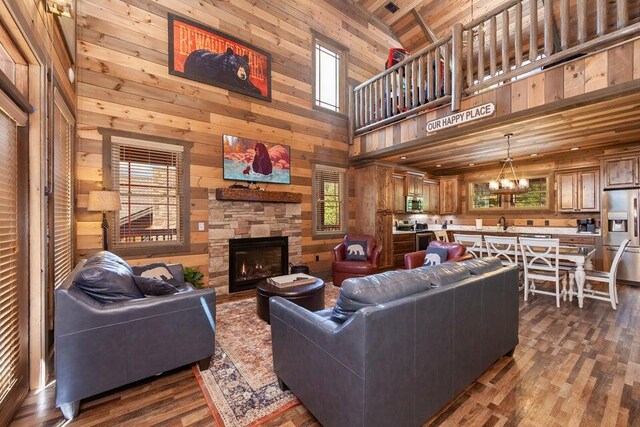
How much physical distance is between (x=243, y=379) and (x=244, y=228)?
2754 mm

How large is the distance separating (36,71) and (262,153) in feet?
9.78

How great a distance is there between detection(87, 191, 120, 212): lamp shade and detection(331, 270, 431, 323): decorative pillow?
113 inches

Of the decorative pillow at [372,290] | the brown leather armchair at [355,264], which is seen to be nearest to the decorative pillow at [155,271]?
the decorative pillow at [372,290]

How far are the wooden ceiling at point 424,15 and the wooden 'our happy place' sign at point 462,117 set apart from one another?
11.8 ft

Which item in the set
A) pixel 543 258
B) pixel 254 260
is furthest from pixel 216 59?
pixel 543 258

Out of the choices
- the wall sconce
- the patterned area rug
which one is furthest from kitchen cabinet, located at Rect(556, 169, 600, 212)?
the wall sconce

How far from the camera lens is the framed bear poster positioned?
13.5ft

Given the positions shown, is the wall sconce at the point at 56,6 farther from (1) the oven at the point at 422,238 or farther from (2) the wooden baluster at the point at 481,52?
(1) the oven at the point at 422,238

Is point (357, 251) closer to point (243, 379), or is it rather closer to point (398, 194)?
point (398, 194)

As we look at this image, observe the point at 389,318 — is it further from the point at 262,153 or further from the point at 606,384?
the point at 262,153

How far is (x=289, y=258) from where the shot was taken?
203 inches

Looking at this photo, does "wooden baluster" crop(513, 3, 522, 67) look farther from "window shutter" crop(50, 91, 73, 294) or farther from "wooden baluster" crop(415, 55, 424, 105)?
"window shutter" crop(50, 91, 73, 294)

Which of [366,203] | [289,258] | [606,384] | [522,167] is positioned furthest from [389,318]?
[522,167]

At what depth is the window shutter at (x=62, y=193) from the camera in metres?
2.52
